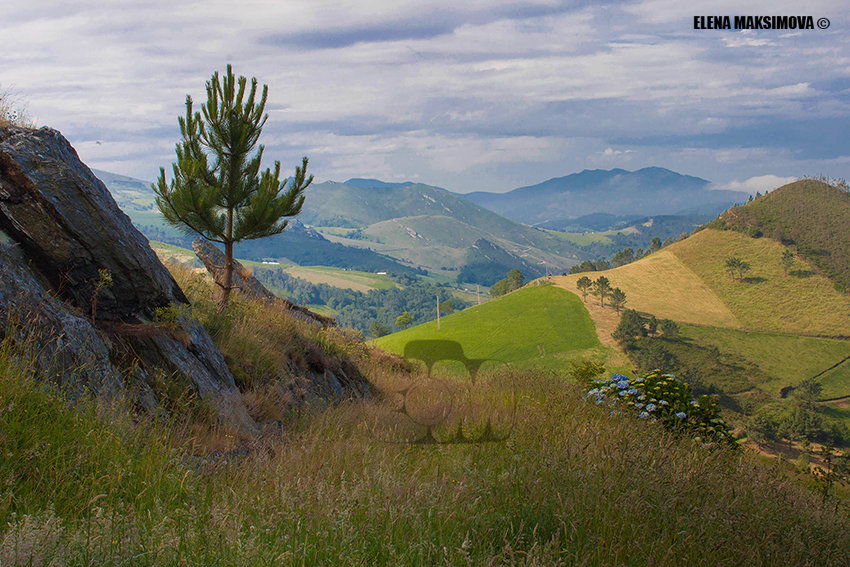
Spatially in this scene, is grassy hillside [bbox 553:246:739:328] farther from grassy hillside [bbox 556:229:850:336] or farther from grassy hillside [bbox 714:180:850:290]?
grassy hillside [bbox 714:180:850:290]

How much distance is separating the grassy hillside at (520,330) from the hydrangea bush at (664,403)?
3529 inches

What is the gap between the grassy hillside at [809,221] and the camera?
5822 inches

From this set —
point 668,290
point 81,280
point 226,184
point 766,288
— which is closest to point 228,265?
point 226,184

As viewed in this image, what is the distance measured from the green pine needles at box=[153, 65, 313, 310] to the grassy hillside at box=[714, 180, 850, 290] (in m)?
169

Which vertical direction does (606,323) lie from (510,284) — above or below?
below

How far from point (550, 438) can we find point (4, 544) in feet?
14.4

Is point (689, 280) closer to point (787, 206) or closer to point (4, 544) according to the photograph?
point (787, 206)

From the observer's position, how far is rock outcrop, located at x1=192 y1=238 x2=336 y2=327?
41.5ft

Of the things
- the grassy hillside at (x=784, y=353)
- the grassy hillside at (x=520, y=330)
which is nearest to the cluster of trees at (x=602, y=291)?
the grassy hillside at (x=520, y=330)

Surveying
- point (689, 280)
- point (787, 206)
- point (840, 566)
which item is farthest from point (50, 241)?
point (787, 206)

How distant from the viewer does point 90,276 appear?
6031mm

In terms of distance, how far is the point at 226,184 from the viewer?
10.6 m

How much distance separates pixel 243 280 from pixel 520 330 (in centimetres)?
10572

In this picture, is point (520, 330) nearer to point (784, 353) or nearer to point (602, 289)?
point (602, 289)
